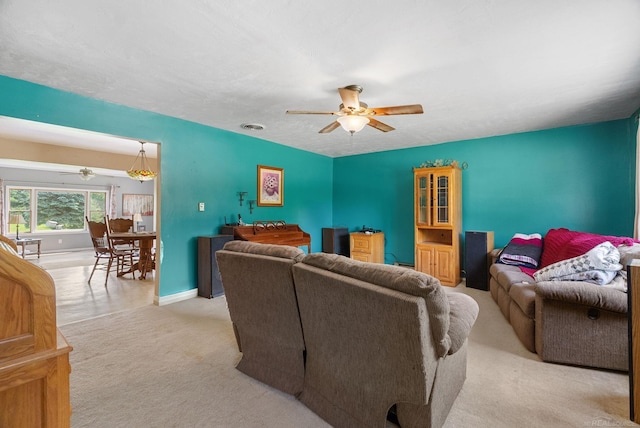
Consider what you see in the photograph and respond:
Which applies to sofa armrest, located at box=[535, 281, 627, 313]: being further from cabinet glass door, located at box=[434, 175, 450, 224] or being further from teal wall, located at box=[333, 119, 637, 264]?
teal wall, located at box=[333, 119, 637, 264]

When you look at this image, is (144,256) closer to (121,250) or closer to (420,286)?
(121,250)

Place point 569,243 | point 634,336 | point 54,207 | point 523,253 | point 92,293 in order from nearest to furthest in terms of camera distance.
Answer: point 634,336, point 569,243, point 523,253, point 92,293, point 54,207

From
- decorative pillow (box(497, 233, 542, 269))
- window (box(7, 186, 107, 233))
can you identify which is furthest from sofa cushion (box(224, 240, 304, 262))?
window (box(7, 186, 107, 233))

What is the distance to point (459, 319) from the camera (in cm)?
164

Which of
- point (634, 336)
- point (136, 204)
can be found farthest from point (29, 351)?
point (136, 204)

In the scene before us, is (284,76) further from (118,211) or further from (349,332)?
(118,211)

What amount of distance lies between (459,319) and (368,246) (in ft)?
12.3

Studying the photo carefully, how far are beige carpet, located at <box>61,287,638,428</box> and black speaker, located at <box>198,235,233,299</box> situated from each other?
42.6 inches

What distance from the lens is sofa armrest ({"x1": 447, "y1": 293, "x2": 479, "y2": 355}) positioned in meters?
1.53

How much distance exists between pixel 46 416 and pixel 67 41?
2328 mm

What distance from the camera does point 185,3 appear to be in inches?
65.7

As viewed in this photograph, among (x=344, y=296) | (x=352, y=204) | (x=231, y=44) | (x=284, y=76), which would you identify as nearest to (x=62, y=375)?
(x=344, y=296)

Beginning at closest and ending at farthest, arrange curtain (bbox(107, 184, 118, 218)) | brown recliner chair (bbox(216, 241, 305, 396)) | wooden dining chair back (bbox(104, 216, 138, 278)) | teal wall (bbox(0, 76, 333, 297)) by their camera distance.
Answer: brown recliner chair (bbox(216, 241, 305, 396))
teal wall (bbox(0, 76, 333, 297))
wooden dining chair back (bbox(104, 216, 138, 278))
curtain (bbox(107, 184, 118, 218))

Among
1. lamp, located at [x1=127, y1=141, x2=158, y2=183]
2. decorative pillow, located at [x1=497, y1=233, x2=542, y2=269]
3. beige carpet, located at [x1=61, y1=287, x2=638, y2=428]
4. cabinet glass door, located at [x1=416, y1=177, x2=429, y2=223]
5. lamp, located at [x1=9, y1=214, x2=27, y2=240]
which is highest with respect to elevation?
lamp, located at [x1=127, y1=141, x2=158, y2=183]
